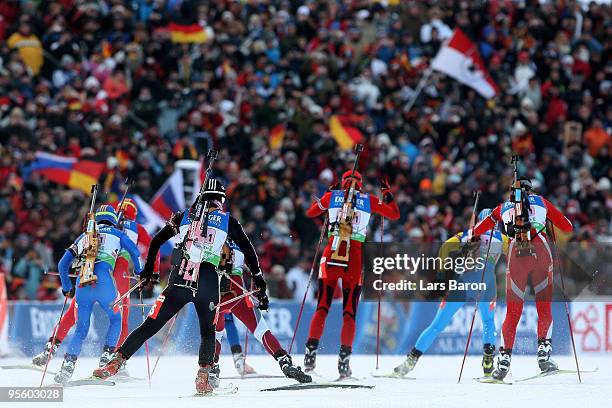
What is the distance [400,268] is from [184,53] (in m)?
8.68

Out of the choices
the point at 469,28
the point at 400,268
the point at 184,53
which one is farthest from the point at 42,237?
the point at 469,28

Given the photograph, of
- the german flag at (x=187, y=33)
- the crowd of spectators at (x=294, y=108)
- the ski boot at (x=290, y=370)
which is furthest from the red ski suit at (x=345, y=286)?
the german flag at (x=187, y=33)

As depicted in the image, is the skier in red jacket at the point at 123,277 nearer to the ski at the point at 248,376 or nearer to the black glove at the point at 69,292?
the black glove at the point at 69,292

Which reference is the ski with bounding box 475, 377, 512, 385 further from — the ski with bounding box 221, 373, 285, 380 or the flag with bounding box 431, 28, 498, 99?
the flag with bounding box 431, 28, 498, 99

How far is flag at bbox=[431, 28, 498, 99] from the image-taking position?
2370 cm

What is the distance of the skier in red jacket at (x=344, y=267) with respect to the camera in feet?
44.8

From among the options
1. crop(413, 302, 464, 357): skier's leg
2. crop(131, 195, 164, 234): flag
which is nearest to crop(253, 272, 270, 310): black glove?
crop(413, 302, 464, 357): skier's leg

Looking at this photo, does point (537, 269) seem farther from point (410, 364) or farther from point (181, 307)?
point (181, 307)

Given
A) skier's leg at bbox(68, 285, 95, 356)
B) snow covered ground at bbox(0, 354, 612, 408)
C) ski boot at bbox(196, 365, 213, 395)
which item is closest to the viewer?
snow covered ground at bbox(0, 354, 612, 408)

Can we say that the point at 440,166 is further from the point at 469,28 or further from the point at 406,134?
the point at 469,28

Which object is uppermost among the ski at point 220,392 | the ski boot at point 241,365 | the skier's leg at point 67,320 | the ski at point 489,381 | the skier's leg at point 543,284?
the skier's leg at point 543,284

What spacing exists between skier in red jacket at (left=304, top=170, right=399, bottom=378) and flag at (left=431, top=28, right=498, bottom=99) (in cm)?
990

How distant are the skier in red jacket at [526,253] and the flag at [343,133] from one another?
8565 millimetres

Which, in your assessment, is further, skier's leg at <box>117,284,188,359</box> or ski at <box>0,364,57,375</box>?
ski at <box>0,364,57,375</box>
